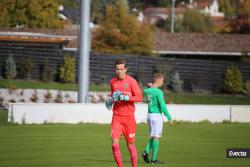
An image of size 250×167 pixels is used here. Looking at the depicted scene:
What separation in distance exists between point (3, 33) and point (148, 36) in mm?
10609

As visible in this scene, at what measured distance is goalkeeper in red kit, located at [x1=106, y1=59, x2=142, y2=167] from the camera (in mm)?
15406

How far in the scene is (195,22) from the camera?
120 m

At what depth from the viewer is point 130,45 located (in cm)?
Answer: 6581

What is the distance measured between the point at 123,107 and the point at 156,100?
2305 millimetres

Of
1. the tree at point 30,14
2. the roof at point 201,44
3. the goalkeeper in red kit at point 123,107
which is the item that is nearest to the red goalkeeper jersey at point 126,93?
the goalkeeper in red kit at point 123,107

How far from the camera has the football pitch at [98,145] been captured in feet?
57.6

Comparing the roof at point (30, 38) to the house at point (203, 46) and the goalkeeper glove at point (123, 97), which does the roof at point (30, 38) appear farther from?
the goalkeeper glove at point (123, 97)

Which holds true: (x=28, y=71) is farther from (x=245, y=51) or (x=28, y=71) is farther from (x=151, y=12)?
(x=151, y=12)

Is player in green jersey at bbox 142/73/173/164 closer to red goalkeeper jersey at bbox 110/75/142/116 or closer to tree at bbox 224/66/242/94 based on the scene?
red goalkeeper jersey at bbox 110/75/142/116

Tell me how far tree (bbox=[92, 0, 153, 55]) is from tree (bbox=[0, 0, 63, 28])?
411 centimetres

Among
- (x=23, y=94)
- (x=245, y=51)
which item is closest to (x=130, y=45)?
(x=245, y=51)

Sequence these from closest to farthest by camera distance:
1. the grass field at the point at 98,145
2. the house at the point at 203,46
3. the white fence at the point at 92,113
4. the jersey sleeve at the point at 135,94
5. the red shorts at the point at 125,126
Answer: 1. the jersey sleeve at the point at 135,94
2. the red shorts at the point at 125,126
3. the grass field at the point at 98,145
4. the white fence at the point at 92,113
5. the house at the point at 203,46

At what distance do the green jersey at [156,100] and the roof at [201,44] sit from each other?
4770cm

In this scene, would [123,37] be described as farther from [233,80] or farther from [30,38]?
[233,80]
